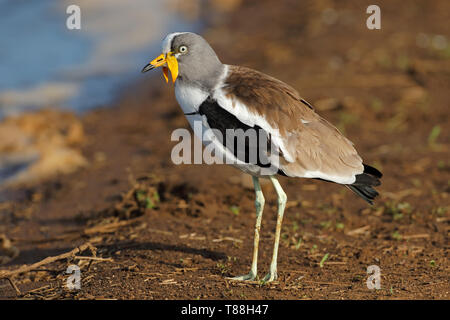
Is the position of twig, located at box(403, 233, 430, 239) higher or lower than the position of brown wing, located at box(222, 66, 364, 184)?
lower

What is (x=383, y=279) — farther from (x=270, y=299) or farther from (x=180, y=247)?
(x=180, y=247)

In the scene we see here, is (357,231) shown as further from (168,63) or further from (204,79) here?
(168,63)

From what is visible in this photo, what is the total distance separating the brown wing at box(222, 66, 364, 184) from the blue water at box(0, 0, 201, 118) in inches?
263

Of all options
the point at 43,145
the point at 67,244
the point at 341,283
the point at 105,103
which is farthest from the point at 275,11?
the point at 341,283

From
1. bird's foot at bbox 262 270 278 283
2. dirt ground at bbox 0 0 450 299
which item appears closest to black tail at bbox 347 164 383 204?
dirt ground at bbox 0 0 450 299

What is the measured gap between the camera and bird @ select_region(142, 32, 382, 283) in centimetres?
473

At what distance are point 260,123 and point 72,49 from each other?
9837mm

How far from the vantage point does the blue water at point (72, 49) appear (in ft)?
39.1

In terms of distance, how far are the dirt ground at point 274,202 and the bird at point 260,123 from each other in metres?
0.64

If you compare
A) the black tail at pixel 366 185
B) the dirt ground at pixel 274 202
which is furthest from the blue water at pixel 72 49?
the black tail at pixel 366 185

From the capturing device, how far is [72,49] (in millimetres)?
13688

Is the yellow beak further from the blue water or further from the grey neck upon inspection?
the blue water

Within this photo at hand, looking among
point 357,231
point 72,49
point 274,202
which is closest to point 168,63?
point 274,202

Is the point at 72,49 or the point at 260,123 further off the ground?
the point at 72,49
